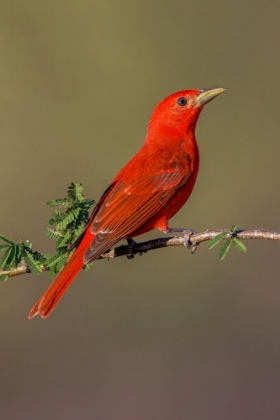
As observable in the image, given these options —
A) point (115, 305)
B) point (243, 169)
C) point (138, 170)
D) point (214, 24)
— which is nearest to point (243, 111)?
point (243, 169)

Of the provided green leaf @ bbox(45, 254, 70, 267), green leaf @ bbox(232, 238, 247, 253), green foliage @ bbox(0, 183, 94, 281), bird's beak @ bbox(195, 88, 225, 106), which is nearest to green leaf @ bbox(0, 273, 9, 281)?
green foliage @ bbox(0, 183, 94, 281)

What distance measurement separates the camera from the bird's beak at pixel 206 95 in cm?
677

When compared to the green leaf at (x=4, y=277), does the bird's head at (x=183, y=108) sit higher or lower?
higher

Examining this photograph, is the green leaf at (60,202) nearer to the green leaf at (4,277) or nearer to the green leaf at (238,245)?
the green leaf at (4,277)

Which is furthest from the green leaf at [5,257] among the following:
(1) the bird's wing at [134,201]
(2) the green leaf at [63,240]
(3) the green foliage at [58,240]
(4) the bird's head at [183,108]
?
(4) the bird's head at [183,108]

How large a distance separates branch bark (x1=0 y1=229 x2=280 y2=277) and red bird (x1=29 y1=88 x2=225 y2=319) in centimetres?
13

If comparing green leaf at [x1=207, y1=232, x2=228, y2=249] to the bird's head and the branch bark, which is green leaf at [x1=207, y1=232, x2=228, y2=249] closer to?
the branch bark

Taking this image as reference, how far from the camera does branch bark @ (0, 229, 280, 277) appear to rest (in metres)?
4.72

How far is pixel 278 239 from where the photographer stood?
4617mm

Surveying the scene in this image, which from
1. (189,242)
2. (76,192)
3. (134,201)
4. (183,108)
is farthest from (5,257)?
(183,108)

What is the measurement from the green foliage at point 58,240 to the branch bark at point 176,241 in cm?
5

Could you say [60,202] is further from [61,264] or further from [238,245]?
[238,245]

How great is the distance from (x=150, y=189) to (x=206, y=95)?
105cm

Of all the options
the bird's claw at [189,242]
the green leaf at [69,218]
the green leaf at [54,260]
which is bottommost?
the green leaf at [54,260]
